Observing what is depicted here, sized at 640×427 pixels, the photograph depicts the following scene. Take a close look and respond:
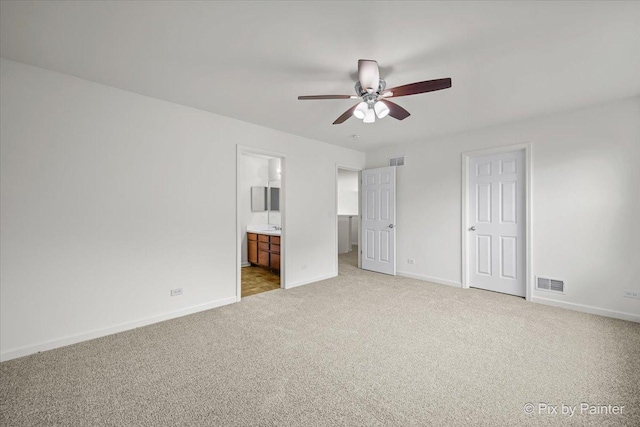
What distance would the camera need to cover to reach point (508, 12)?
1764 millimetres

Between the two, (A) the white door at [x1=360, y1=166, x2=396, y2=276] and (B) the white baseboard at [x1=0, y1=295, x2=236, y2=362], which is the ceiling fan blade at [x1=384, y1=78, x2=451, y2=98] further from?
(B) the white baseboard at [x1=0, y1=295, x2=236, y2=362]

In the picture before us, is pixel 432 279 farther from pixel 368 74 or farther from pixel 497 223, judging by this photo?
pixel 368 74

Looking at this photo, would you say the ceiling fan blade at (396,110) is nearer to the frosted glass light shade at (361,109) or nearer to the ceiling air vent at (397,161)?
the frosted glass light shade at (361,109)

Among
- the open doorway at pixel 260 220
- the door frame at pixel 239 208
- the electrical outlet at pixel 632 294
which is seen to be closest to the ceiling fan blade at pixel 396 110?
the door frame at pixel 239 208

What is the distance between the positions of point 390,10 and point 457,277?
3983mm

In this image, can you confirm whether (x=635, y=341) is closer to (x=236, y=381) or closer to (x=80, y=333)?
(x=236, y=381)

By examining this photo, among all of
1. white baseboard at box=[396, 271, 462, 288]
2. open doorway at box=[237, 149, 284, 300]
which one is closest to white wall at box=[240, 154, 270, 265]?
open doorway at box=[237, 149, 284, 300]

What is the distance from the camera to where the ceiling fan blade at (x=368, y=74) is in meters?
2.10

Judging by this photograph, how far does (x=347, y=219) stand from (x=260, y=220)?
273cm

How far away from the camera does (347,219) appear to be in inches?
326

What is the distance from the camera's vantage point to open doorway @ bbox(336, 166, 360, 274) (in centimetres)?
771

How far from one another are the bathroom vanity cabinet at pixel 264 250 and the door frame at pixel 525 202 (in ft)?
10.2

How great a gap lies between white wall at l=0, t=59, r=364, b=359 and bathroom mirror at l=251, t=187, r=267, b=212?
263 centimetres

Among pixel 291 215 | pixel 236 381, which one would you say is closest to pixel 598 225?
pixel 291 215
